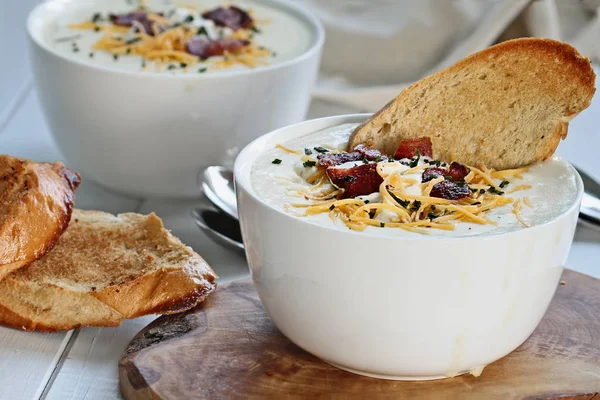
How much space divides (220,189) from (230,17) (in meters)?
0.71

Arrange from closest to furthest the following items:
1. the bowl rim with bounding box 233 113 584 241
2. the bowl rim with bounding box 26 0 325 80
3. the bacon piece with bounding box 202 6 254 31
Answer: the bowl rim with bounding box 233 113 584 241 < the bowl rim with bounding box 26 0 325 80 < the bacon piece with bounding box 202 6 254 31

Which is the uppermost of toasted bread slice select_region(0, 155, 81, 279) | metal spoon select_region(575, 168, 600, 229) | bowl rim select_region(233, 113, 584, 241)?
bowl rim select_region(233, 113, 584, 241)

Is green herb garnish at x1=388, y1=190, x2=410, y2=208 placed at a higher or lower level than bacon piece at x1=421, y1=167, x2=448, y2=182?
higher

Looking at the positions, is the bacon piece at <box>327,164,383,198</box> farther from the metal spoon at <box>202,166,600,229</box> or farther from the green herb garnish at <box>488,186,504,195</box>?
the metal spoon at <box>202,166,600,229</box>

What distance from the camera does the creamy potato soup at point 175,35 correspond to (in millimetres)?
2486

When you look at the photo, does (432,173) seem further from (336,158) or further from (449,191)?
(336,158)

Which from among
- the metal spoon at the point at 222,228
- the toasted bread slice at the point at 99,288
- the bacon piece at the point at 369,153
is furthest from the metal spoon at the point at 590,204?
the toasted bread slice at the point at 99,288

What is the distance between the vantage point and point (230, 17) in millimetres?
2777

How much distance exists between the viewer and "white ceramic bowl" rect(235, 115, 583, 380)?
148 cm

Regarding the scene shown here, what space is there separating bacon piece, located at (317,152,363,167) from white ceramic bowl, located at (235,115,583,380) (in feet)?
0.52

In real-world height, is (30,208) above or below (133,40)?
below

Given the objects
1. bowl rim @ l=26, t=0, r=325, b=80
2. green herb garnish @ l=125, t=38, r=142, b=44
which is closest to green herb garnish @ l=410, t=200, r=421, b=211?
bowl rim @ l=26, t=0, r=325, b=80

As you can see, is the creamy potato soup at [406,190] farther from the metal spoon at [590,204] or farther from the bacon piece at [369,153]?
the metal spoon at [590,204]

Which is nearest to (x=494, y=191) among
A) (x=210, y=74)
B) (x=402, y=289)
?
(x=402, y=289)
